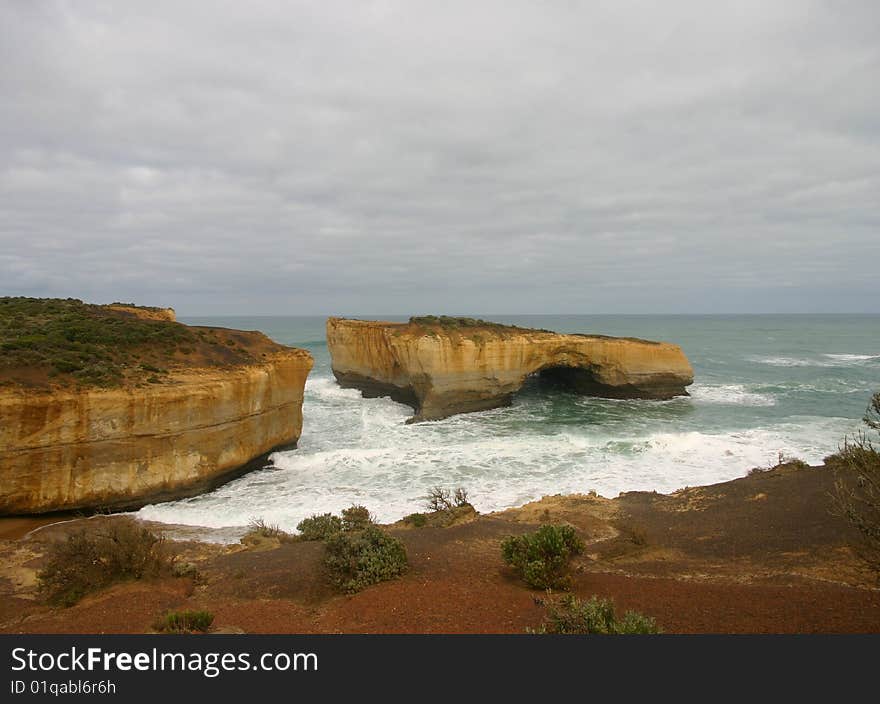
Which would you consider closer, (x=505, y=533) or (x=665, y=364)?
(x=505, y=533)

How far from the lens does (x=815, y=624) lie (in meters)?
5.33

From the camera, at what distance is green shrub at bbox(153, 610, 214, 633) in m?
5.88

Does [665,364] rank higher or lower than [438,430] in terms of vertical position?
higher

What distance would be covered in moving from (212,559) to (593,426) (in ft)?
58.3

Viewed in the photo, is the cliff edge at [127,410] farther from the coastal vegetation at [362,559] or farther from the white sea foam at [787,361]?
the white sea foam at [787,361]

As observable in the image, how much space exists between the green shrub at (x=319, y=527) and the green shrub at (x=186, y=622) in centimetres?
446

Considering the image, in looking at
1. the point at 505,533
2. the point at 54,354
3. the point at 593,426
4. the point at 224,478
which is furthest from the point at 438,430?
the point at 54,354

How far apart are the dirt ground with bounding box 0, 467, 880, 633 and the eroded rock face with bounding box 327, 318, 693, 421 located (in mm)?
14420

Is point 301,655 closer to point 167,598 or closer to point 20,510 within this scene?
point 167,598

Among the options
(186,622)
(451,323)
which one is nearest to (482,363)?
(451,323)

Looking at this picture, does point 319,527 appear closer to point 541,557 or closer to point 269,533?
point 269,533

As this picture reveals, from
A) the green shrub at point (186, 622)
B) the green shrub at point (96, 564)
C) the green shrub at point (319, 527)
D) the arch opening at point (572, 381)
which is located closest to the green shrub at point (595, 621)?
the green shrub at point (186, 622)

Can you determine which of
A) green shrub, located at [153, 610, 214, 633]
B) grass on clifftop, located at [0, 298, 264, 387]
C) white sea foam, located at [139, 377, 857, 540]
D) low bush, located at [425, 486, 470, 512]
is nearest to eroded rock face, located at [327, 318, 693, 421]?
white sea foam, located at [139, 377, 857, 540]

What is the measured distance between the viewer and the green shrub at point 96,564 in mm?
7434
